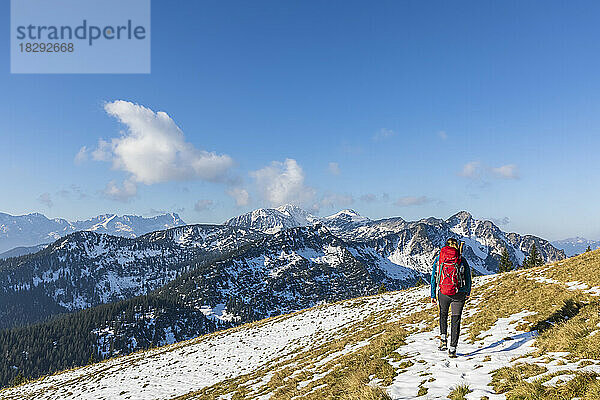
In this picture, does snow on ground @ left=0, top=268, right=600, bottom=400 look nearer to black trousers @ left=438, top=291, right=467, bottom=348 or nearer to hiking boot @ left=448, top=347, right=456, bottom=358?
hiking boot @ left=448, top=347, right=456, bottom=358

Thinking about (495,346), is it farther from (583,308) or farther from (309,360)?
(309,360)

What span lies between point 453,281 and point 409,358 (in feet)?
14.3

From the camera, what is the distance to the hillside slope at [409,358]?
9.04 m

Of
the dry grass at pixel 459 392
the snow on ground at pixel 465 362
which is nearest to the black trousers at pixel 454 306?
the snow on ground at pixel 465 362

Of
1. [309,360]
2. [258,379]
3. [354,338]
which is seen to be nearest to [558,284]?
[354,338]

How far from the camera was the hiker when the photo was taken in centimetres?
1141

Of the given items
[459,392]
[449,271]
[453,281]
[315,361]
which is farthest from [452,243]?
[315,361]

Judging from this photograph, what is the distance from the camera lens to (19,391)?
37250 mm

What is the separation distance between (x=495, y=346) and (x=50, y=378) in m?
54.3

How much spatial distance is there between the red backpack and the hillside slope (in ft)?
9.01

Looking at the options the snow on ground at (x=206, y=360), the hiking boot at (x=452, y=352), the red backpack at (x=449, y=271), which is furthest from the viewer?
the snow on ground at (x=206, y=360)

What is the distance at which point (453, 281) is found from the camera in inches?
448

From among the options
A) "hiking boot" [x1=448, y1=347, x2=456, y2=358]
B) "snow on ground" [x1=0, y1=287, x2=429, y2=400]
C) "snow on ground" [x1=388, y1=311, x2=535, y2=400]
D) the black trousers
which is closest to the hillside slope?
"snow on ground" [x1=388, y1=311, x2=535, y2=400]

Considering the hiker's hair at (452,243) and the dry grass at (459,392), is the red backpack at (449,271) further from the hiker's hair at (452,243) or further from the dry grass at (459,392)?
the dry grass at (459,392)
